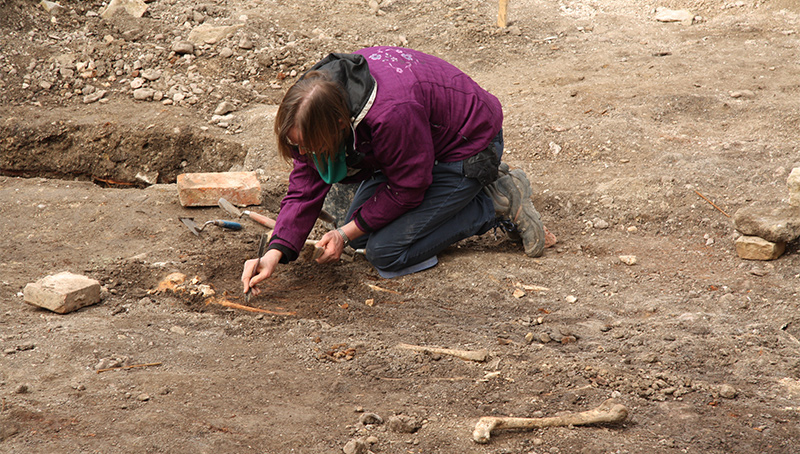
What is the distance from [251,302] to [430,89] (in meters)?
1.32

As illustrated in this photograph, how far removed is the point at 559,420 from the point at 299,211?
1.52 meters

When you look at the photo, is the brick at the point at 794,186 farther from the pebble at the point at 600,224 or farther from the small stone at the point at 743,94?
the small stone at the point at 743,94

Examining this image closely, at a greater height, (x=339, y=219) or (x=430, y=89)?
(x=430, y=89)

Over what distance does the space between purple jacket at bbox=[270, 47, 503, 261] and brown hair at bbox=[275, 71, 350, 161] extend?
96 millimetres

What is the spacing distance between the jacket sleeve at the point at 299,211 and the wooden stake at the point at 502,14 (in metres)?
4.18

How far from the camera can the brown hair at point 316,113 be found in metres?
2.38

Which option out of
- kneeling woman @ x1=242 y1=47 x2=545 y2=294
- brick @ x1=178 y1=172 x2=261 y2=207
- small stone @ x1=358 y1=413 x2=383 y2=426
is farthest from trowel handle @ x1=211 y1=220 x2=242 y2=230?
small stone @ x1=358 y1=413 x2=383 y2=426

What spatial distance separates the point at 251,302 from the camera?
288 centimetres

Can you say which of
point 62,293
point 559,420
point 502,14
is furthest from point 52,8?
point 559,420

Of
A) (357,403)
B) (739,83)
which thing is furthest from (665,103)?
(357,403)

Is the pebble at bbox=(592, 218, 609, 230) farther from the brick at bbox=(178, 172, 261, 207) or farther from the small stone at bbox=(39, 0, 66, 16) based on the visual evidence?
the small stone at bbox=(39, 0, 66, 16)

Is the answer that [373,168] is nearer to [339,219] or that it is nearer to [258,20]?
[339,219]

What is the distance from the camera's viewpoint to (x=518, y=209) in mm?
3223

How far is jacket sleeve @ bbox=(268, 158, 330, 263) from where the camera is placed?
2830 mm
